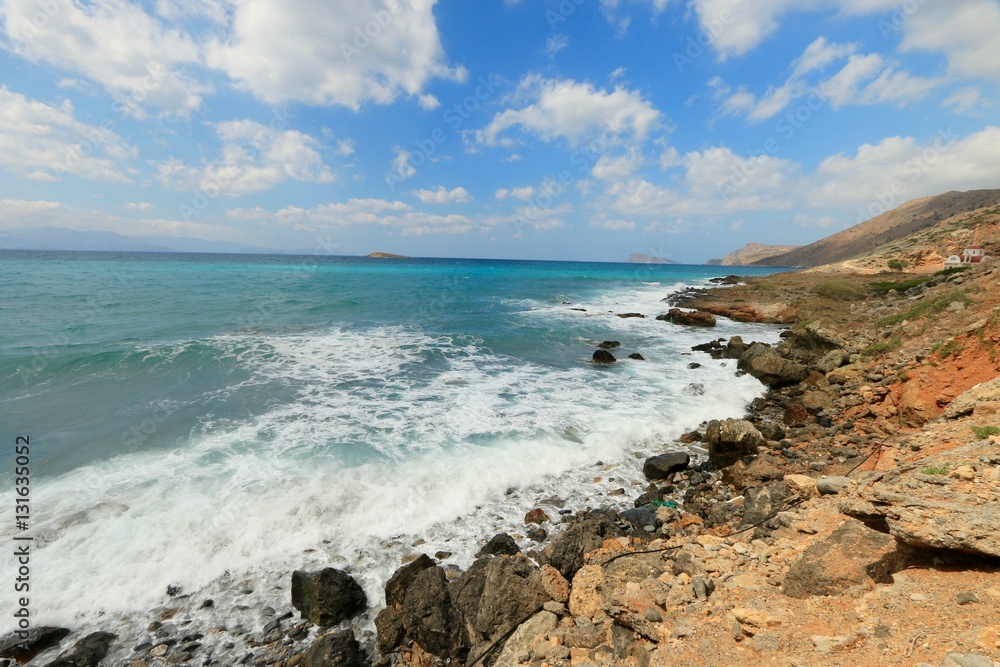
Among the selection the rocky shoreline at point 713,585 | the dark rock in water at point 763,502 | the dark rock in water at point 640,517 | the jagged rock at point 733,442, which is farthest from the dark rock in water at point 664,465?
the dark rock in water at point 763,502

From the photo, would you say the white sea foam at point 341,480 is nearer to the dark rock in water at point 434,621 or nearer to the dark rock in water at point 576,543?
the dark rock in water at point 434,621

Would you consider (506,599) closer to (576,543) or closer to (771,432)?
(576,543)

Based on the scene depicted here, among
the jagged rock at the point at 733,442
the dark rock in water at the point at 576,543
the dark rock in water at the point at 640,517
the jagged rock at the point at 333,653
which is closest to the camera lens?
the jagged rock at the point at 333,653

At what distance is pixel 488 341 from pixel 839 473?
1799cm

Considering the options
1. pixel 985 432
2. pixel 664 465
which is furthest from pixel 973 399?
pixel 664 465

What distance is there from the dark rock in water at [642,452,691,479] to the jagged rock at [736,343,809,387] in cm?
831

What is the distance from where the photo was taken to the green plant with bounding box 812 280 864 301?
99.1 feet

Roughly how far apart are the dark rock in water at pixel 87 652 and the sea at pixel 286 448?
28 centimetres

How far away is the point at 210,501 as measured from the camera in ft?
28.1

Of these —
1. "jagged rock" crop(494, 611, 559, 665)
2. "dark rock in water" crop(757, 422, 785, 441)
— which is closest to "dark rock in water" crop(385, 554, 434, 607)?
"jagged rock" crop(494, 611, 559, 665)

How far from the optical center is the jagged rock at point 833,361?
583 inches

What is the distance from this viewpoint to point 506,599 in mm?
5566

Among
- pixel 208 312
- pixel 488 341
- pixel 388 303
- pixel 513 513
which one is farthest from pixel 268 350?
pixel 388 303

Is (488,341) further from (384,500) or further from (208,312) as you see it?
(208,312)
